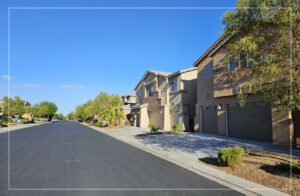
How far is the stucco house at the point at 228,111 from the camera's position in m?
15.4

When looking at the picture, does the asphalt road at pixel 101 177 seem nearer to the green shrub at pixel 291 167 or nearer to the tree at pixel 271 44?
the green shrub at pixel 291 167

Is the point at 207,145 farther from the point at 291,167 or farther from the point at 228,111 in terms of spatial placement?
the point at 291,167

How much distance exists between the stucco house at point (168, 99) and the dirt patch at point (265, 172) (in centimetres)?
1774

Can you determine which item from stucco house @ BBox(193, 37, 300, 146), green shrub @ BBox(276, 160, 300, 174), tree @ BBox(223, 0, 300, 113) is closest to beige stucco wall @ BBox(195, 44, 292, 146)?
stucco house @ BBox(193, 37, 300, 146)

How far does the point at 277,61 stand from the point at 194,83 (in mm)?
22186

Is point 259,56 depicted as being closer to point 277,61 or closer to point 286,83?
point 277,61

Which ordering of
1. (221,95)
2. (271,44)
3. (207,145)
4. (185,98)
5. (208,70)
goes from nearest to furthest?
(271,44) < (207,145) < (221,95) < (208,70) < (185,98)

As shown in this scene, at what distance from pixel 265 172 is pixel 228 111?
12821mm

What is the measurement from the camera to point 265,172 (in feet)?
30.0

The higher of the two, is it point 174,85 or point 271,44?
point 174,85

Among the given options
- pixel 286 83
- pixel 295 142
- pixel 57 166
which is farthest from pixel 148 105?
pixel 286 83

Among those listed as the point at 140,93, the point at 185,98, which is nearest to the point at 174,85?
the point at 185,98

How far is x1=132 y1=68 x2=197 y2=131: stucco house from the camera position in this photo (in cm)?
3000

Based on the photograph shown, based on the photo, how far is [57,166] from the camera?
439 inches
